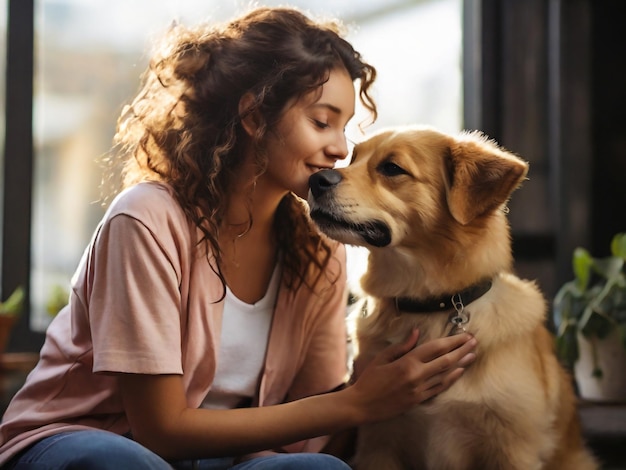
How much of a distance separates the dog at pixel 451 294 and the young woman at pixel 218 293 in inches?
2.9

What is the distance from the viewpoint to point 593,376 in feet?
7.98

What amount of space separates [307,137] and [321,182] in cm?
Answer: 10

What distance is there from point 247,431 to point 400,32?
5.98ft

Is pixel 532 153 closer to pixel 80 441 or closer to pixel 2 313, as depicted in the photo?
pixel 2 313

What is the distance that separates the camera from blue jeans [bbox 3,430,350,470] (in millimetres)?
1328

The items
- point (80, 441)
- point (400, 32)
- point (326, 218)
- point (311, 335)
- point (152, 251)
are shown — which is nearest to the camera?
point (80, 441)

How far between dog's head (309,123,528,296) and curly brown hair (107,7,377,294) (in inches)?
6.9

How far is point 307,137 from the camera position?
5.32 feet

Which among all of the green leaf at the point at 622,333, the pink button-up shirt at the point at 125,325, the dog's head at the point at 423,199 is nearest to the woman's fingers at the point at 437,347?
the dog's head at the point at 423,199

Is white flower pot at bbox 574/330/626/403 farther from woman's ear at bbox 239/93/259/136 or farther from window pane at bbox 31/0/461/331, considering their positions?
woman's ear at bbox 239/93/259/136

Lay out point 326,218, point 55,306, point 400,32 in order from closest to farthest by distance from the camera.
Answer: point 326,218, point 55,306, point 400,32

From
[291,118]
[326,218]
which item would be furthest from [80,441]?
[291,118]

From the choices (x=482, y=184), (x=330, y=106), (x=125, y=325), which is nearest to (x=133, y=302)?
(x=125, y=325)

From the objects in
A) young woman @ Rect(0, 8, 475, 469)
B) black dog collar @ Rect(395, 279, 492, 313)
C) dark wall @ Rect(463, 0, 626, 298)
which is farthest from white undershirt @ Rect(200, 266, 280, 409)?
dark wall @ Rect(463, 0, 626, 298)
